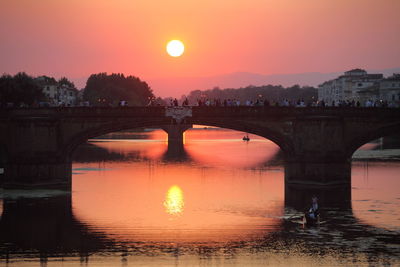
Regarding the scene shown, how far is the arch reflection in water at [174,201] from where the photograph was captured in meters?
56.9

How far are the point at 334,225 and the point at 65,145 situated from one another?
28.0 metres

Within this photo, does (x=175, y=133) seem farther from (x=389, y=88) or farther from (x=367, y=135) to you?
(x=367, y=135)

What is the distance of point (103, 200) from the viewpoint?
6238 centimetres

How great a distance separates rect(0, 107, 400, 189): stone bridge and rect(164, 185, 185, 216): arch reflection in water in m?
6.69

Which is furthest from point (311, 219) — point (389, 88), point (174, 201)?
point (389, 88)

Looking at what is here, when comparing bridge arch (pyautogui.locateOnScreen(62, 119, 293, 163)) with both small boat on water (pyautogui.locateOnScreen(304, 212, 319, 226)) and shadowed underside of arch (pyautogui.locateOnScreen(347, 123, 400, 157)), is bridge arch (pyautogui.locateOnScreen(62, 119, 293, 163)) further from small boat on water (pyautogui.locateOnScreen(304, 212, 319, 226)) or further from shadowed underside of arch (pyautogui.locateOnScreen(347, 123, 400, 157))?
small boat on water (pyautogui.locateOnScreen(304, 212, 319, 226))

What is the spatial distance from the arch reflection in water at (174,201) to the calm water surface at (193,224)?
86 millimetres

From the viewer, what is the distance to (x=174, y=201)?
62.3 metres

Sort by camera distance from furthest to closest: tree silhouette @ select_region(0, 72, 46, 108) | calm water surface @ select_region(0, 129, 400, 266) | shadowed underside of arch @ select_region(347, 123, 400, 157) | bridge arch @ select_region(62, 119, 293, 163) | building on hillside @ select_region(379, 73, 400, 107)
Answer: building on hillside @ select_region(379, 73, 400, 107), tree silhouette @ select_region(0, 72, 46, 108), bridge arch @ select_region(62, 119, 293, 163), shadowed underside of arch @ select_region(347, 123, 400, 157), calm water surface @ select_region(0, 129, 400, 266)

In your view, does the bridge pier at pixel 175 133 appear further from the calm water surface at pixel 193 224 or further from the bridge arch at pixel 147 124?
the bridge arch at pixel 147 124

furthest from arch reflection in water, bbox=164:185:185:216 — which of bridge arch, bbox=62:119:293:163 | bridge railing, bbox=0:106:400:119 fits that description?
bridge railing, bbox=0:106:400:119

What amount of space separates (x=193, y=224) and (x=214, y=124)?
1976 cm

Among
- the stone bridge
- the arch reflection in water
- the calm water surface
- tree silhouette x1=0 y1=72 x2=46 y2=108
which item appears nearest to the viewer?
the calm water surface

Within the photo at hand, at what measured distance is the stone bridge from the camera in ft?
217
